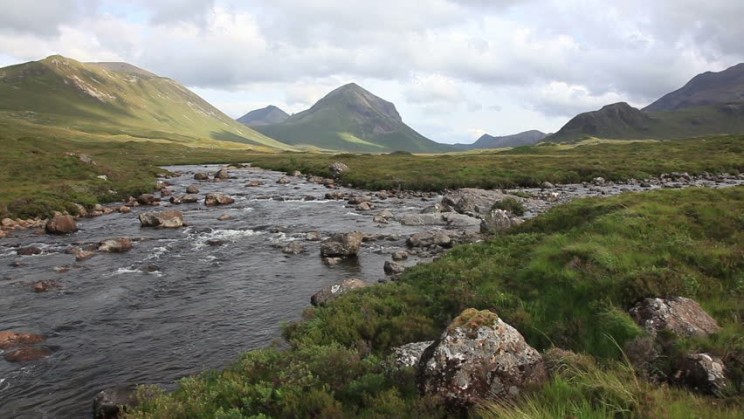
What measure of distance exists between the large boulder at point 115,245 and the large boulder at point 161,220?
699 cm

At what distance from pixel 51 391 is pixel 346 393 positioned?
10.3m

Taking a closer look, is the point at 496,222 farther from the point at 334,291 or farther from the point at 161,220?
the point at 161,220

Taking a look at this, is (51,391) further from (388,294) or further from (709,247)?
(709,247)

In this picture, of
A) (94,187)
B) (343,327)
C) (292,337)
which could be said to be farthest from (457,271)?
(94,187)

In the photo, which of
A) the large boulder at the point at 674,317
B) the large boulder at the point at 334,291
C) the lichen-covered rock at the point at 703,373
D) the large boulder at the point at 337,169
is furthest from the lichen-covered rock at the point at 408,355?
the large boulder at the point at 337,169

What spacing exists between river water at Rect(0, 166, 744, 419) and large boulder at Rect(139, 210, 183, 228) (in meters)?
1.00

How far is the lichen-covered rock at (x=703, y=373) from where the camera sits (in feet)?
27.1

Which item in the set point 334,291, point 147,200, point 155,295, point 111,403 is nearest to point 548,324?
point 334,291

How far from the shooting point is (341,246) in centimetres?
2944

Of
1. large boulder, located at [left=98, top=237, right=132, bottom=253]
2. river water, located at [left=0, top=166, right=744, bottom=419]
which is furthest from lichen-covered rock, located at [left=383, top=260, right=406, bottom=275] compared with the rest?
large boulder, located at [left=98, top=237, right=132, bottom=253]

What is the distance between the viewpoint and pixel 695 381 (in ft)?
28.0

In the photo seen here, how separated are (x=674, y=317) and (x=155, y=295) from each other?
2154 centimetres

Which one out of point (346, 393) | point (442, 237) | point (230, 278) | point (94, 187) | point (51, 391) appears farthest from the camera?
point (94, 187)

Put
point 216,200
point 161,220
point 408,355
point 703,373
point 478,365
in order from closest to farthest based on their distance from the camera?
point 703,373 → point 478,365 → point 408,355 → point 161,220 → point 216,200
